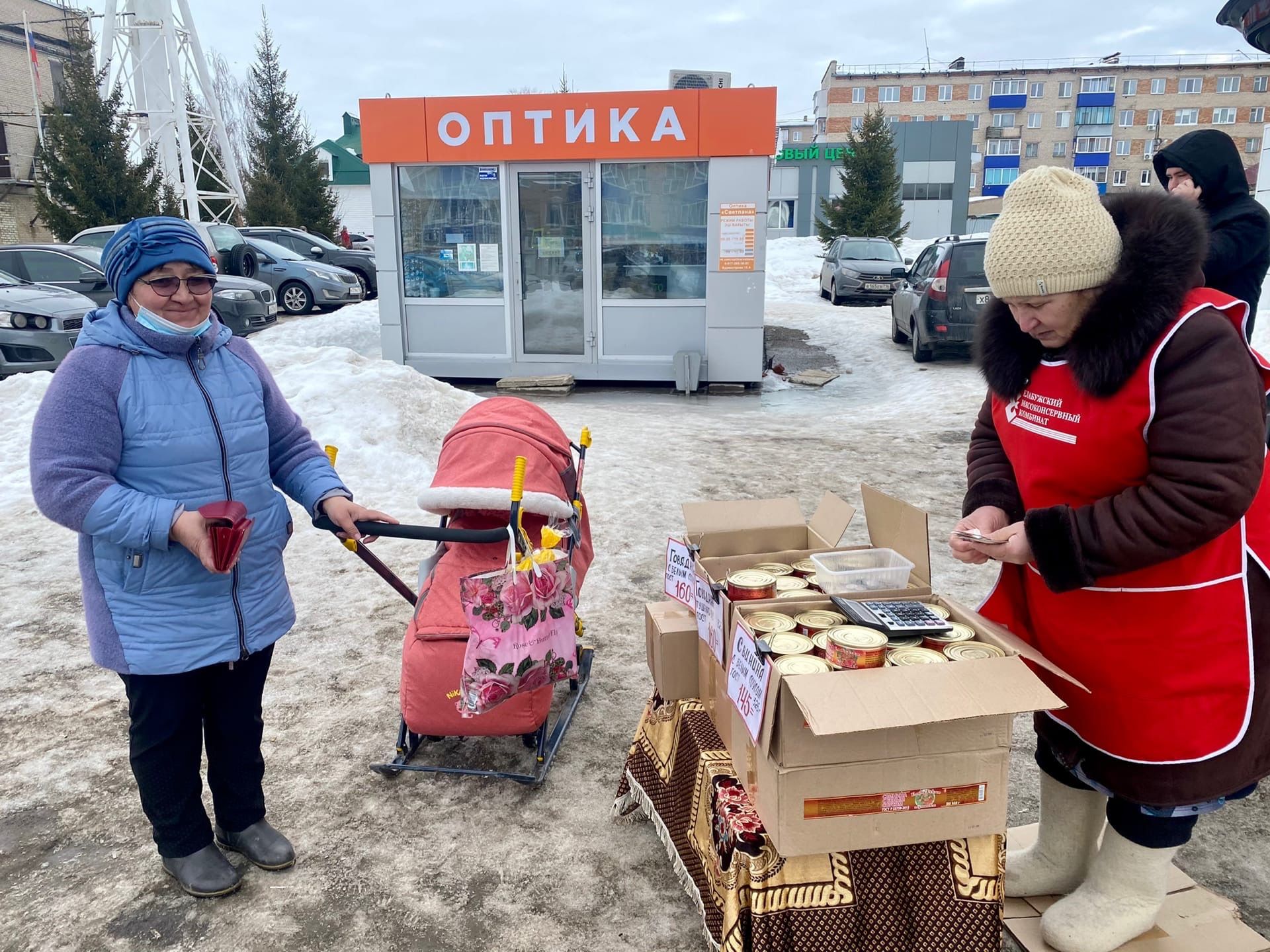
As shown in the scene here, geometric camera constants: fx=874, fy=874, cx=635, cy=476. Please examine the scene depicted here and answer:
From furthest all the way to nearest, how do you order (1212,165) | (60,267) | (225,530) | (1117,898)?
(60,267), (1212,165), (225,530), (1117,898)

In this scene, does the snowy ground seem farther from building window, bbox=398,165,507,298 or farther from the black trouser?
building window, bbox=398,165,507,298

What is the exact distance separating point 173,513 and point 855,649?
1713mm

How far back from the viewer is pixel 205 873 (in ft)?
8.46

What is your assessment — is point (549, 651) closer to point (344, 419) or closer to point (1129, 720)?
point (1129, 720)

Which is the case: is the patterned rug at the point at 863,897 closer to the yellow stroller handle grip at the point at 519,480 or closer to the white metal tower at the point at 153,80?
the yellow stroller handle grip at the point at 519,480

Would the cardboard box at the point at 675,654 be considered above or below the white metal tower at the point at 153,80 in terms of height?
below

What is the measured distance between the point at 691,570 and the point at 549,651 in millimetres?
571

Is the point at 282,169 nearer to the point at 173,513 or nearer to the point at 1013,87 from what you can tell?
the point at 173,513

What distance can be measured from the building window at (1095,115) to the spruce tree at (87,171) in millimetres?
73721

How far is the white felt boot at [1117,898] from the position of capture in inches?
80.7

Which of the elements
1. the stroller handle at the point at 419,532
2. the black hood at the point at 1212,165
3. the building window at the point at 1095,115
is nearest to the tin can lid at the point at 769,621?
the stroller handle at the point at 419,532

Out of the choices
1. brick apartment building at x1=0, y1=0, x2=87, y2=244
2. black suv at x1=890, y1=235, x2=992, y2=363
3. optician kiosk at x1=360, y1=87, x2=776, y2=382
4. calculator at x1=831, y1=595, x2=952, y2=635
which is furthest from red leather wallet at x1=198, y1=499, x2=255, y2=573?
brick apartment building at x1=0, y1=0, x2=87, y2=244

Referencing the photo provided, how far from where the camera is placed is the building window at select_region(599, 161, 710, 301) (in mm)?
10242

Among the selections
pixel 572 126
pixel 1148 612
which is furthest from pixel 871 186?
pixel 1148 612
